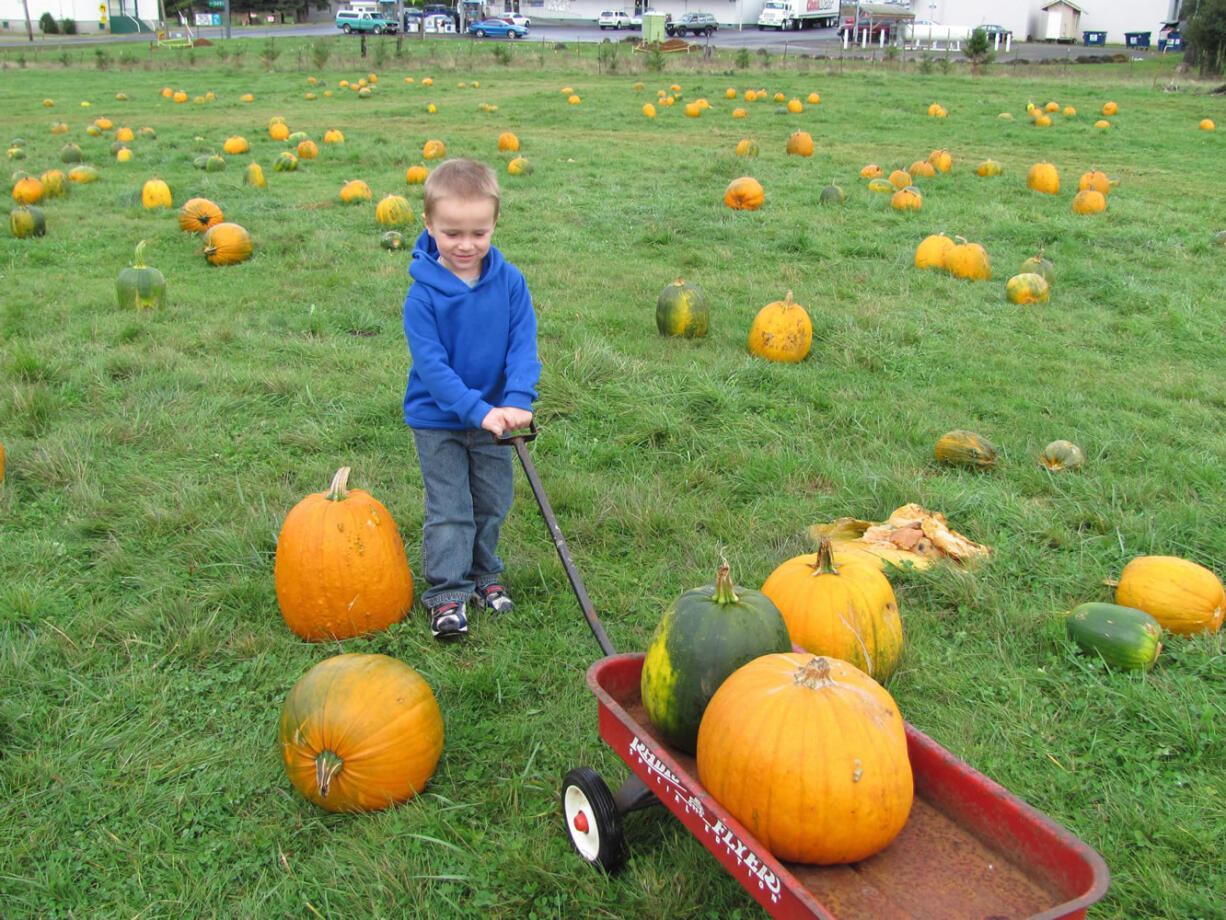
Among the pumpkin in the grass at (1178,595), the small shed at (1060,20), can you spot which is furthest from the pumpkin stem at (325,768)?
the small shed at (1060,20)

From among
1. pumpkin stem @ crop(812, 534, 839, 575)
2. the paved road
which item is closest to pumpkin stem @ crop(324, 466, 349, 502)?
pumpkin stem @ crop(812, 534, 839, 575)

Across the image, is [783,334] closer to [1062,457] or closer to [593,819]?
[1062,457]

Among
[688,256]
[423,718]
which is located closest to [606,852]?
[423,718]

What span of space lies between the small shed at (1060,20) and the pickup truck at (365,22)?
47.2 m

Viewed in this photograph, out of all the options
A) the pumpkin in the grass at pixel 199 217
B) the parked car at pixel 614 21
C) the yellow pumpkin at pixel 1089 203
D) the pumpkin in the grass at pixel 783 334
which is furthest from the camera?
the parked car at pixel 614 21

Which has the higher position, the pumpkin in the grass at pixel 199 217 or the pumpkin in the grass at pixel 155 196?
the pumpkin in the grass at pixel 155 196

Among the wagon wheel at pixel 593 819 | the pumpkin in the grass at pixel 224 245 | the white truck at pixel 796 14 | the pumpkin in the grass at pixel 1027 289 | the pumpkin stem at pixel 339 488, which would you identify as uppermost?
the white truck at pixel 796 14

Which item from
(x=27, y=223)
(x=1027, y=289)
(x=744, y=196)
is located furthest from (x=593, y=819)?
(x=27, y=223)

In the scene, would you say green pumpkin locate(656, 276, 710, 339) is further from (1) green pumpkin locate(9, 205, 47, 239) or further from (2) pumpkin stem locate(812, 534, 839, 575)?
(1) green pumpkin locate(9, 205, 47, 239)

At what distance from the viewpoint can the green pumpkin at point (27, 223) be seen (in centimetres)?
984

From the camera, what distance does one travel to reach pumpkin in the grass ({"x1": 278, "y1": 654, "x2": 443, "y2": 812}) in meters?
2.78

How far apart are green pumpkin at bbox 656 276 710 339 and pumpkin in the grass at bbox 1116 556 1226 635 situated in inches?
149

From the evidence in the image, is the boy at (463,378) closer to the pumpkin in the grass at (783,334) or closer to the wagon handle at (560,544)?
the wagon handle at (560,544)

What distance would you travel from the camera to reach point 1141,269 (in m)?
9.13
